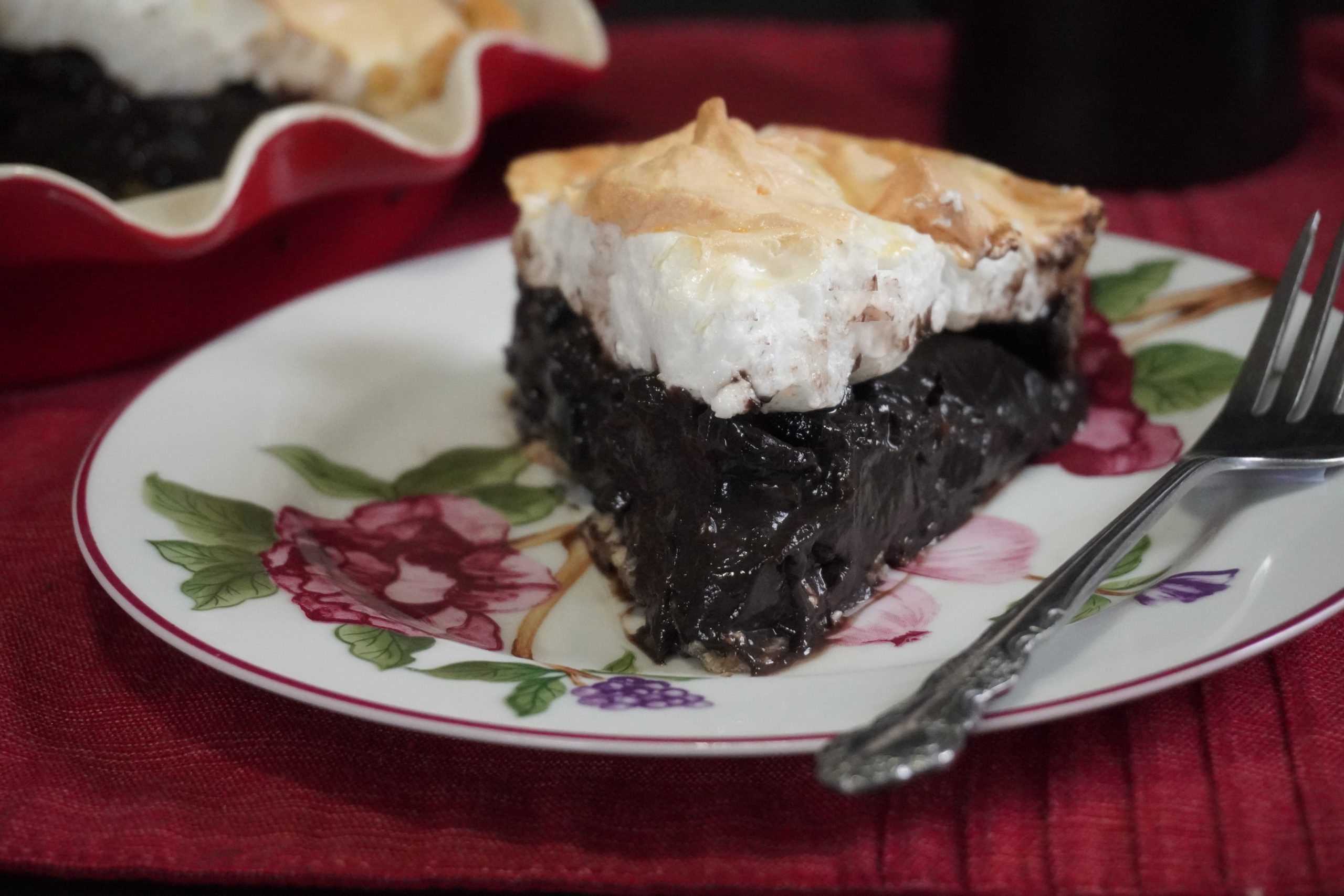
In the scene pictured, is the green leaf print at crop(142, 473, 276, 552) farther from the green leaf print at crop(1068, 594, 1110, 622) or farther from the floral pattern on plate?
the green leaf print at crop(1068, 594, 1110, 622)

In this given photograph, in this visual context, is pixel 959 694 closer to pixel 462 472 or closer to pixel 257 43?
pixel 462 472

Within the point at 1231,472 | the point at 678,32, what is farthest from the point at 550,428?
the point at 678,32

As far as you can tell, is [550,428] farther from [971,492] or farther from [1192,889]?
[1192,889]

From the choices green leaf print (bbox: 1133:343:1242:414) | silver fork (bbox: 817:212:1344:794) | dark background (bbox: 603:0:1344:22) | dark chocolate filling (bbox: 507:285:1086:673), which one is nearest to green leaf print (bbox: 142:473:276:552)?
dark chocolate filling (bbox: 507:285:1086:673)

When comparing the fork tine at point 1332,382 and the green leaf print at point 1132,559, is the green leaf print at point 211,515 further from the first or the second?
the fork tine at point 1332,382

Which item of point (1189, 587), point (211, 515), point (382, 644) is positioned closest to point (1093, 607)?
point (1189, 587)

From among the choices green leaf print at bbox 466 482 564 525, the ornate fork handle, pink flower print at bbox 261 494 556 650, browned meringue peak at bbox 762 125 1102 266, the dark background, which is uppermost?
browned meringue peak at bbox 762 125 1102 266
